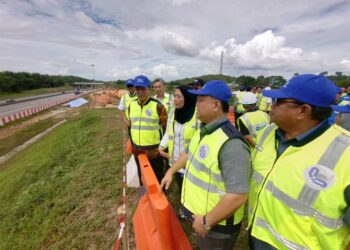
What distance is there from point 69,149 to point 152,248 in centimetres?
831

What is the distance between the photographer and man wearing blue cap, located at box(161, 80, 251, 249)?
4.99 feet

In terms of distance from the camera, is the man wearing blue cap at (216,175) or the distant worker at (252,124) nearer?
the man wearing blue cap at (216,175)

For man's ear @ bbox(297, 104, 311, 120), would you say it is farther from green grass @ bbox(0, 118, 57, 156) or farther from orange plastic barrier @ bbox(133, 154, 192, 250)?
green grass @ bbox(0, 118, 57, 156)

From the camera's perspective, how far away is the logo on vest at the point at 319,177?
113 cm

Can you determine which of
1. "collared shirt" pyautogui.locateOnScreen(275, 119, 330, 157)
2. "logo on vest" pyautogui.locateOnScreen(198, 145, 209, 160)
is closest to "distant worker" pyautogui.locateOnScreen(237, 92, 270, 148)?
"logo on vest" pyautogui.locateOnScreen(198, 145, 209, 160)

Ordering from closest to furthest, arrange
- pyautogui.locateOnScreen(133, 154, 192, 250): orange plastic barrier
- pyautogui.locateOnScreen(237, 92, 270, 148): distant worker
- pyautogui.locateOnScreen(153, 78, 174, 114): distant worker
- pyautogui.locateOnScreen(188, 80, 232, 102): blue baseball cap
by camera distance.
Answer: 1. pyautogui.locateOnScreen(188, 80, 232, 102): blue baseball cap
2. pyautogui.locateOnScreen(133, 154, 192, 250): orange plastic barrier
3. pyautogui.locateOnScreen(237, 92, 270, 148): distant worker
4. pyautogui.locateOnScreen(153, 78, 174, 114): distant worker

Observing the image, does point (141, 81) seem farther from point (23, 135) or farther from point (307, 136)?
point (23, 135)

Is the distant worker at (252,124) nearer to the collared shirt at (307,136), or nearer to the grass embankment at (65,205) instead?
the collared shirt at (307,136)

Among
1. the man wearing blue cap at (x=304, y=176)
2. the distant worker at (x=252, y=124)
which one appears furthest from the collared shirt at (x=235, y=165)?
the distant worker at (x=252, y=124)

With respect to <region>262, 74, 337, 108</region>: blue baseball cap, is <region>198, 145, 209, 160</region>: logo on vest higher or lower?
lower

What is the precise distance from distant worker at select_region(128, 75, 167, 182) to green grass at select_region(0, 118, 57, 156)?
1245 centimetres

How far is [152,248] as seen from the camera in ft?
6.71

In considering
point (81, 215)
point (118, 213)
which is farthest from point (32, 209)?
point (118, 213)

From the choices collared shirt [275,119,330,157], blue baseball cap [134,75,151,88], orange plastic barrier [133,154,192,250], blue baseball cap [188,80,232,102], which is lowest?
orange plastic barrier [133,154,192,250]
